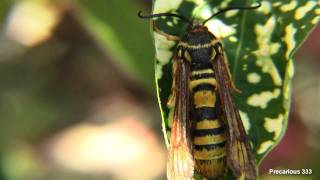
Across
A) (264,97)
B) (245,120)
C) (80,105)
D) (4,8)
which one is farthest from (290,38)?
(80,105)

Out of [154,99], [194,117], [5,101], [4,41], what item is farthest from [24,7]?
[194,117]

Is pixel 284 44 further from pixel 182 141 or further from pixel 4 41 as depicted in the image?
pixel 4 41

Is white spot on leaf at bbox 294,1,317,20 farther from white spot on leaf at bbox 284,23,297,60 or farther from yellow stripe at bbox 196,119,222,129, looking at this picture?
yellow stripe at bbox 196,119,222,129

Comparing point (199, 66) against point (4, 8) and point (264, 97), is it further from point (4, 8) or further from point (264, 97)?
point (4, 8)

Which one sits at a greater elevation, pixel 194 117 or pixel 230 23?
pixel 230 23

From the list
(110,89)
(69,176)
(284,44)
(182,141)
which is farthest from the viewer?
(110,89)

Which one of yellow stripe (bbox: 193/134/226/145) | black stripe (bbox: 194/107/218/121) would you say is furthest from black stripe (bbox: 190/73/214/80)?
yellow stripe (bbox: 193/134/226/145)

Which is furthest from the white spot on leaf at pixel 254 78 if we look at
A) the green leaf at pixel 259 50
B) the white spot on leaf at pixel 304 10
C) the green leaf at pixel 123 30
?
the green leaf at pixel 123 30
